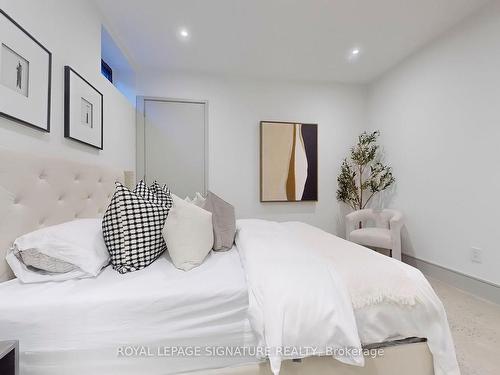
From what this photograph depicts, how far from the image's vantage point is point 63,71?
167 cm

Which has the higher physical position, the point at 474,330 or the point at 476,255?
the point at 476,255

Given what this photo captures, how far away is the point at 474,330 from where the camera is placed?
5.59ft

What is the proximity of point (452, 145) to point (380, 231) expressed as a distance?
117 centimetres

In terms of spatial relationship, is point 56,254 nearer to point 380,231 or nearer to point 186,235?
point 186,235

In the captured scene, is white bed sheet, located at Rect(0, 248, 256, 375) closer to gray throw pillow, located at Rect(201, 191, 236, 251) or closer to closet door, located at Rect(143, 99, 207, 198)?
gray throw pillow, located at Rect(201, 191, 236, 251)

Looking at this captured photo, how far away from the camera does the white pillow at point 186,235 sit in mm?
1295

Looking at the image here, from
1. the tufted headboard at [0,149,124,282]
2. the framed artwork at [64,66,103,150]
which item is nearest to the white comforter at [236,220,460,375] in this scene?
the tufted headboard at [0,149,124,282]

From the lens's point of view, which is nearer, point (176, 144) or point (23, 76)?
point (23, 76)

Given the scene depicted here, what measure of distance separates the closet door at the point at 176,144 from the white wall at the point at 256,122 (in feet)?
0.40

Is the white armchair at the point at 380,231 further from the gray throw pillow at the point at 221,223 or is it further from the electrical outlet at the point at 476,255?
the gray throw pillow at the point at 221,223

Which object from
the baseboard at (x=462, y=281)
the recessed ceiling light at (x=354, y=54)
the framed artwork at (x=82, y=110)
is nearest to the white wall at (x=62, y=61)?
the framed artwork at (x=82, y=110)

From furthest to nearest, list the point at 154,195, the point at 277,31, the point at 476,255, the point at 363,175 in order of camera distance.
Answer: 1. the point at 363,175
2. the point at 277,31
3. the point at 476,255
4. the point at 154,195

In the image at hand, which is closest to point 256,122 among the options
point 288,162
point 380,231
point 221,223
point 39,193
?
point 288,162

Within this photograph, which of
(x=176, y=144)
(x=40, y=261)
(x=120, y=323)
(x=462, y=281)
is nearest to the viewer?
(x=120, y=323)
